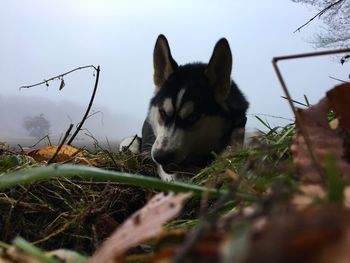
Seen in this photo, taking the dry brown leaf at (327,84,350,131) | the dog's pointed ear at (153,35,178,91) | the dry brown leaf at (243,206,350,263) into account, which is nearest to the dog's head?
the dog's pointed ear at (153,35,178,91)

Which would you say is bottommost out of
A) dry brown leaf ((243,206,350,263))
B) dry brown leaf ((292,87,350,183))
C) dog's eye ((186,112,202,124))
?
dog's eye ((186,112,202,124))

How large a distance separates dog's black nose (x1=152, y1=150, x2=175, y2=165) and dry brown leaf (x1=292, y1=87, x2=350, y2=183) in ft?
6.25

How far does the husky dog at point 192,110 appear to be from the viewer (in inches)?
108

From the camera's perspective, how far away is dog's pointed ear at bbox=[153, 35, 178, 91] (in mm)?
3182

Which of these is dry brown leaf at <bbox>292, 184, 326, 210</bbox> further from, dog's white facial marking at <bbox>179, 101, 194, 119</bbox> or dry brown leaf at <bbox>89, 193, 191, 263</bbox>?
dog's white facial marking at <bbox>179, 101, 194, 119</bbox>

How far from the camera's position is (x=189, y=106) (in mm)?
2852

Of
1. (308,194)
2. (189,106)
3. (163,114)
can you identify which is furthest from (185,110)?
(308,194)

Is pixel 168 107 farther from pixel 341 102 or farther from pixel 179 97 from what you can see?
pixel 341 102

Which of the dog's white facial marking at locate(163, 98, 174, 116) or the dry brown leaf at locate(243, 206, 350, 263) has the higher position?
the dry brown leaf at locate(243, 206, 350, 263)

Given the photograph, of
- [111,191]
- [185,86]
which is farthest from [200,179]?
[185,86]

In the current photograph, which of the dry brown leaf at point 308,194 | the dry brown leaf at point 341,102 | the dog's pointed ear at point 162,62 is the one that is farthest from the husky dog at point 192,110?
the dry brown leaf at point 308,194

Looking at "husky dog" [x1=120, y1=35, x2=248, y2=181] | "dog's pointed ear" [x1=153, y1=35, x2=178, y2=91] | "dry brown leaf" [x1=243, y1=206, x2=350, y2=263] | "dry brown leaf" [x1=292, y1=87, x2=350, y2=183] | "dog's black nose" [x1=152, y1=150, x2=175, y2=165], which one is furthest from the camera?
"dog's pointed ear" [x1=153, y1=35, x2=178, y2=91]

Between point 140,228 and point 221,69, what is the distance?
281 cm

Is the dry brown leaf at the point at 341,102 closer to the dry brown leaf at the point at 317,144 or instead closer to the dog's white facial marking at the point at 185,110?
the dry brown leaf at the point at 317,144
